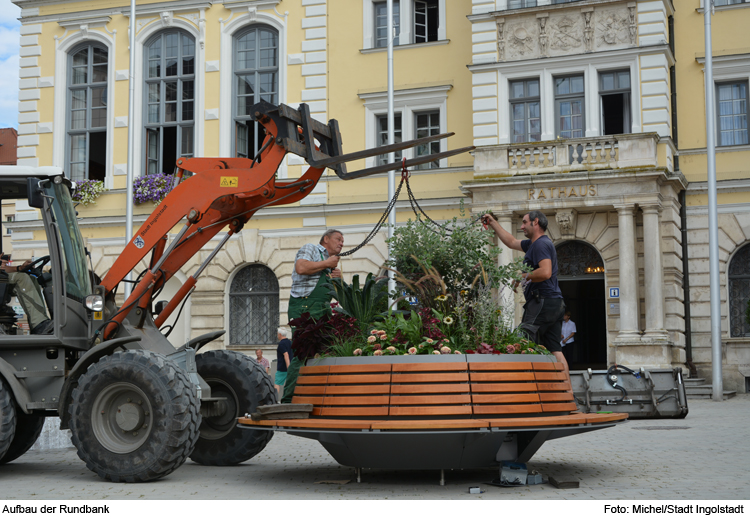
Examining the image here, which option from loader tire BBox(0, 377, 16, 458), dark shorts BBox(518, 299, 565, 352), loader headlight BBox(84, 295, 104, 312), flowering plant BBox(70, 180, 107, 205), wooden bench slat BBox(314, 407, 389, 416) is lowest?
loader tire BBox(0, 377, 16, 458)

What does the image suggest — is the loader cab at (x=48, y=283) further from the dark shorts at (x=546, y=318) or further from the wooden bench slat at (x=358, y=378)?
the dark shorts at (x=546, y=318)

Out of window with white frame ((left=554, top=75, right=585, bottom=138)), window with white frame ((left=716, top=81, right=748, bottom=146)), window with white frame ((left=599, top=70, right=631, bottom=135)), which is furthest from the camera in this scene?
window with white frame ((left=554, top=75, right=585, bottom=138))

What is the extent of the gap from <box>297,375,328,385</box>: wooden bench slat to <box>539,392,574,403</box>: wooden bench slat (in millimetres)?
1670

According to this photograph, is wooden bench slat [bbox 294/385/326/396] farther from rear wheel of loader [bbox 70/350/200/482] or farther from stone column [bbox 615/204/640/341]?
stone column [bbox 615/204/640/341]

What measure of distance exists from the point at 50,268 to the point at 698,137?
19.4m

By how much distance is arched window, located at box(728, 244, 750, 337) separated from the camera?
23625 millimetres

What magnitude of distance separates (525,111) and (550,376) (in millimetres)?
18067

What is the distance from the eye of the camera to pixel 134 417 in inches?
311

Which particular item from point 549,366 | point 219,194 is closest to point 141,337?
point 219,194

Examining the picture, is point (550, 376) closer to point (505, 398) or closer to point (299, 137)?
point (505, 398)

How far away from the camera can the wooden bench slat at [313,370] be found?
7.50 meters

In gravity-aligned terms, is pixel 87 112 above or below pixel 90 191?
above

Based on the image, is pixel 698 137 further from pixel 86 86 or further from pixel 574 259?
pixel 86 86

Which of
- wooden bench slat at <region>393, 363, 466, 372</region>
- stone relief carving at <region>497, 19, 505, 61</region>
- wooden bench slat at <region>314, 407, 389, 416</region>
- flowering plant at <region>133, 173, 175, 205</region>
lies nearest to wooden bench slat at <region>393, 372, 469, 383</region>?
wooden bench slat at <region>393, 363, 466, 372</region>
